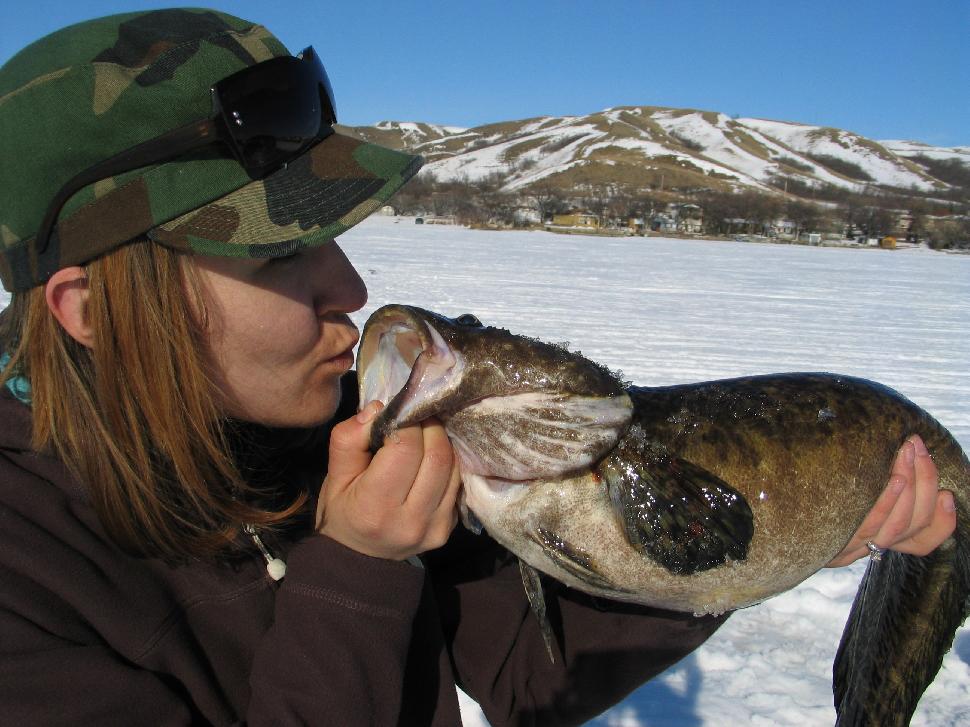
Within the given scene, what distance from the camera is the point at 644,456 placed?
5.74 feet

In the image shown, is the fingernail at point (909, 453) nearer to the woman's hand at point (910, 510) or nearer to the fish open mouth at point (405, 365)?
the woman's hand at point (910, 510)

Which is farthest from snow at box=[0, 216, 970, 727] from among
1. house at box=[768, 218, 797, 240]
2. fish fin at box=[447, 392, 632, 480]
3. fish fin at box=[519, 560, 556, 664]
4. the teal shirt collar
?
house at box=[768, 218, 797, 240]

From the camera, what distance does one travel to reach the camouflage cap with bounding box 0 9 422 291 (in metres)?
1.31

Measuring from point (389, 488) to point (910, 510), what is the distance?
1.45 metres

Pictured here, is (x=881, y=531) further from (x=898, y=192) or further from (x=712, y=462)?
(x=898, y=192)

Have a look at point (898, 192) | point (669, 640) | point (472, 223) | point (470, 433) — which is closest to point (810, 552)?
point (669, 640)

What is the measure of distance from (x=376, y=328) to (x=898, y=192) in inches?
5407

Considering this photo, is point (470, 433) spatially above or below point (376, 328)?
below

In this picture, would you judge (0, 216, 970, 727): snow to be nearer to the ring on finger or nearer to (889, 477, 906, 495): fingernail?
the ring on finger

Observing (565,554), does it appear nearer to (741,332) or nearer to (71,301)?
(71,301)

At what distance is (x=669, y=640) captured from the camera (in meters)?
2.06

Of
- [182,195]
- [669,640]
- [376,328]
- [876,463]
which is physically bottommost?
[669,640]

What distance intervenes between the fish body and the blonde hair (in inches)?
14.8

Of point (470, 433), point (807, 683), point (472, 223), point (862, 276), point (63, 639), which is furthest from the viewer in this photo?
point (472, 223)
